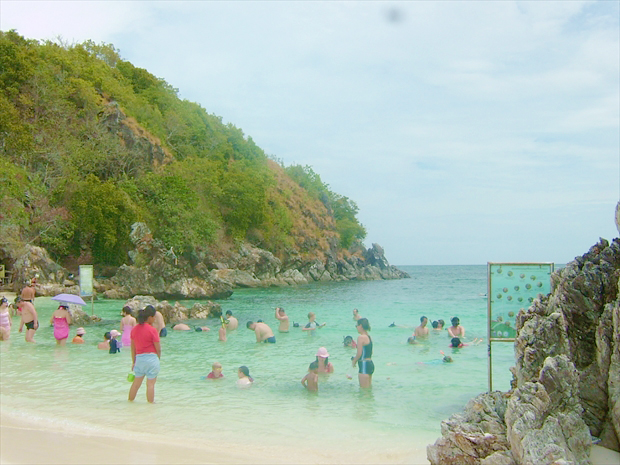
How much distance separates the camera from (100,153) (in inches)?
1433

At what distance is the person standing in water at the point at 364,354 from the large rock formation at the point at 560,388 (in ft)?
13.4

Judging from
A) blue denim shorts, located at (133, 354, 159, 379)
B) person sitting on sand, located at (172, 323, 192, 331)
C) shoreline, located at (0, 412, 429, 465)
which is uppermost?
blue denim shorts, located at (133, 354, 159, 379)

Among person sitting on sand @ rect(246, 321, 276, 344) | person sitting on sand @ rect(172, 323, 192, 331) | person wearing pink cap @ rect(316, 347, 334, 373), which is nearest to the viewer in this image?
person wearing pink cap @ rect(316, 347, 334, 373)

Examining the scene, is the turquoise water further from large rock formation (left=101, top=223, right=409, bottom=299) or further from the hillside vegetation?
the hillside vegetation

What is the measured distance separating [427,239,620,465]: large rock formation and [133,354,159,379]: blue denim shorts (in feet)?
15.9

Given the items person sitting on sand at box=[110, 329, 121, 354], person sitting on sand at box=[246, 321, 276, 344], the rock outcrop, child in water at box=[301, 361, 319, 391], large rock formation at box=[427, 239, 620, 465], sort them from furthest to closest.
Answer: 1. the rock outcrop
2. person sitting on sand at box=[246, 321, 276, 344]
3. person sitting on sand at box=[110, 329, 121, 354]
4. child in water at box=[301, 361, 319, 391]
5. large rock formation at box=[427, 239, 620, 465]

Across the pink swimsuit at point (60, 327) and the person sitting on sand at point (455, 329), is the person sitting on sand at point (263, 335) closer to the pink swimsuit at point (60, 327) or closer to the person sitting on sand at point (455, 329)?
the pink swimsuit at point (60, 327)

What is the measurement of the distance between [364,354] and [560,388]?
5460 mm

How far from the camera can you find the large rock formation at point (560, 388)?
3.34 meters

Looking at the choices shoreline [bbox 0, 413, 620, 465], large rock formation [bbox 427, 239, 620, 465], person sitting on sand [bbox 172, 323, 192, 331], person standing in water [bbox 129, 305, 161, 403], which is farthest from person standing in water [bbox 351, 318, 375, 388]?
person sitting on sand [bbox 172, 323, 192, 331]

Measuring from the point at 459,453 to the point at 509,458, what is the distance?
0.38 metres

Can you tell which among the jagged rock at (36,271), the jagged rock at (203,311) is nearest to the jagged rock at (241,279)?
the jagged rock at (36,271)

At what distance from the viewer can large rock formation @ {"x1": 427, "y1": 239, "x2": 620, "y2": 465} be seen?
3.34 metres

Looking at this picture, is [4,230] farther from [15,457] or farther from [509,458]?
[509,458]
